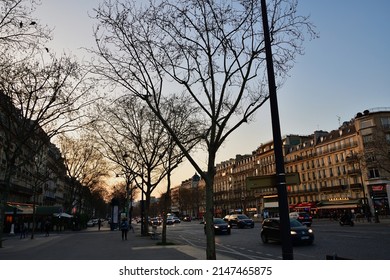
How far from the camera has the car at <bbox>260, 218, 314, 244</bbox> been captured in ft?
58.9

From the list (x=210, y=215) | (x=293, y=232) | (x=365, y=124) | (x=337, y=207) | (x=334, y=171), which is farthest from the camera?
(x=334, y=171)

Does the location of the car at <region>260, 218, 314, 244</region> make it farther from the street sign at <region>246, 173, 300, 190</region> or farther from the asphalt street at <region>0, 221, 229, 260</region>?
the street sign at <region>246, 173, 300, 190</region>

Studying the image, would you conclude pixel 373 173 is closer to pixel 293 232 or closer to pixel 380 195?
pixel 380 195

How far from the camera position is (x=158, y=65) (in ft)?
37.8

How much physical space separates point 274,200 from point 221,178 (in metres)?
41.0

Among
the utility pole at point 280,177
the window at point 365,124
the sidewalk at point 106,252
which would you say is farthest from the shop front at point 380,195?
the utility pole at point 280,177

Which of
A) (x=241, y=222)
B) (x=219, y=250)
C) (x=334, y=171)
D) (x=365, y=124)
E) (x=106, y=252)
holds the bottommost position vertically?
(x=219, y=250)

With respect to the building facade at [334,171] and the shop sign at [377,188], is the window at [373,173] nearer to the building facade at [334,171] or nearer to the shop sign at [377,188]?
the building facade at [334,171]

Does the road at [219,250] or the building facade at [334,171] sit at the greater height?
the building facade at [334,171]

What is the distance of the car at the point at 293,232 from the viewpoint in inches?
706

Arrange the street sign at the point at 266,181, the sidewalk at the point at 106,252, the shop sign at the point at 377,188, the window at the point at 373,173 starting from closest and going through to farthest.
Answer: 1. the street sign at the point at 266,181
2. the sidewalk at the point at 106,252
3. the shop sign at the point at 377,188
4. the window at the point at 373,173

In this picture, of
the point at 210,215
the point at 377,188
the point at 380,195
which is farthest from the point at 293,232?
the point at 380,195

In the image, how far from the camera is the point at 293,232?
18.1 metres
